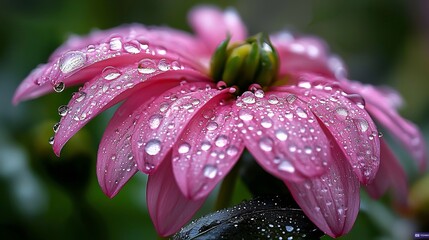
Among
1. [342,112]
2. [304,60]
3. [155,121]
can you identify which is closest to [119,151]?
[155,121]

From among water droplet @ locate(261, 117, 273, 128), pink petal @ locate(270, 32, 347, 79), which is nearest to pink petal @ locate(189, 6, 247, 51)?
pink petal @ locate(270, 32, 347, 79)

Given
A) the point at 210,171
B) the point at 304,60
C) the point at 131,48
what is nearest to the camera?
the point at 210,171

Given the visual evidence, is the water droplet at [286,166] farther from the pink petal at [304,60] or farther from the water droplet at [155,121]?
the pink petal at [304,60]

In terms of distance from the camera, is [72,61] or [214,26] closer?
[72,61]

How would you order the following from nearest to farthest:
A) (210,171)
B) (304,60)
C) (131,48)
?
(210,171)
(131,48)
(304,60)

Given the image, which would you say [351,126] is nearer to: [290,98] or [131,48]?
[290,98]

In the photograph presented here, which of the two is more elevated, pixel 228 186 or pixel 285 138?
pixel 285 138

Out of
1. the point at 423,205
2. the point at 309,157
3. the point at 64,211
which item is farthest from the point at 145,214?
the point at 309,157
